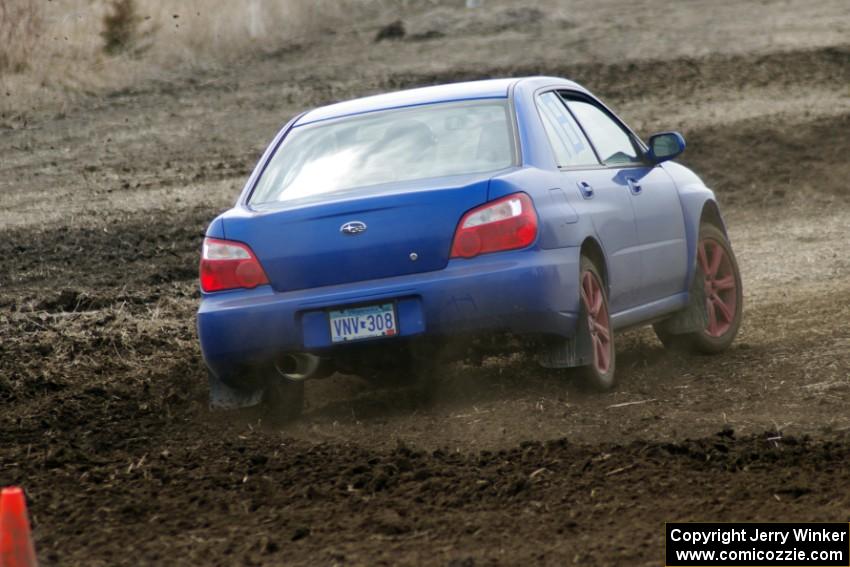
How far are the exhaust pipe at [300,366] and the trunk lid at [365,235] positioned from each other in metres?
0.37

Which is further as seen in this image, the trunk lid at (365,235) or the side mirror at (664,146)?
the side mirror at (664,146)

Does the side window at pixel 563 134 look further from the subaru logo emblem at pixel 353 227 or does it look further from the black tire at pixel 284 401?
the black tire at pixel 284 401

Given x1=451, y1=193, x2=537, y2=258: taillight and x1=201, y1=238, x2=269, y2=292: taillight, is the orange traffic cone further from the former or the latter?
x1=451, y1=193, x2=537, y2=258: taillight

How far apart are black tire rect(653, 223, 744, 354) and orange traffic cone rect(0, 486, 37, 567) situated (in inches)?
218

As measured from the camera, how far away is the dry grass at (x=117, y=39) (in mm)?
23594

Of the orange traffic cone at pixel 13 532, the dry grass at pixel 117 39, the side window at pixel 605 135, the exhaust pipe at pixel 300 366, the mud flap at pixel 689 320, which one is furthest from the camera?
the dry grass at pixel 117 39

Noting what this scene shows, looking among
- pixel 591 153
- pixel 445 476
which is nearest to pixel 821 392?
pixel 591 153

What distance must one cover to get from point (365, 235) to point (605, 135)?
2239mm

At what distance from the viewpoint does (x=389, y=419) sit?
815 cm

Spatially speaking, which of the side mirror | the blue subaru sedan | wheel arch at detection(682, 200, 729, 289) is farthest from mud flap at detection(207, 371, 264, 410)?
wheel arch at detection(682, 200, 729, 289)

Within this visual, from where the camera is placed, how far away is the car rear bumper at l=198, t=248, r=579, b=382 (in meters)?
7.52

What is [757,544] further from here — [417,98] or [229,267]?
[417,98]

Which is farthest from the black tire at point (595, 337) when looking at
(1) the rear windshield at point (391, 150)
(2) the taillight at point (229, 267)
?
(2) the taillight at point (229, 267)

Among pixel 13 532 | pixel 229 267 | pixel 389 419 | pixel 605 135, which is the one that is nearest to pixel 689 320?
pixel 605 135
